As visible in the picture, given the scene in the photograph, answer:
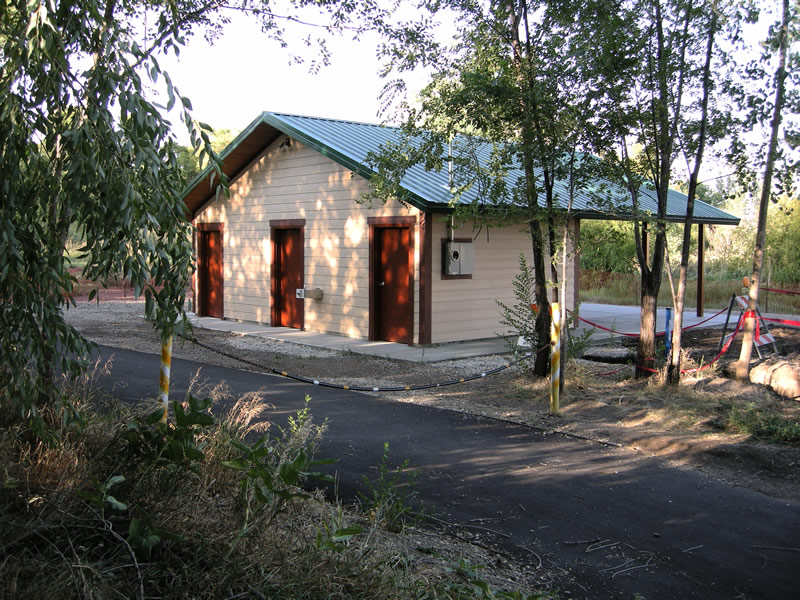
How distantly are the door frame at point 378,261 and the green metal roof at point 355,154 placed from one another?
2.59 ft

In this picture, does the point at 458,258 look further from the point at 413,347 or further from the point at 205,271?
the point at 205,271

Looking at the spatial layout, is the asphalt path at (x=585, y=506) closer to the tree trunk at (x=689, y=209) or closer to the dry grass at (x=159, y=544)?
the dry grass at (x=159, y=544)

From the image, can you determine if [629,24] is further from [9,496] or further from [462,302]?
[9,496]

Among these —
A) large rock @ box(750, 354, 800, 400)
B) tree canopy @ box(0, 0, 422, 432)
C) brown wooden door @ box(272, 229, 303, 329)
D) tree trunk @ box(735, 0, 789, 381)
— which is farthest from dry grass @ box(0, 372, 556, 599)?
brown wooden door @ box(272, 229, 303, 329)

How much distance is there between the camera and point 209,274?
65.5ft

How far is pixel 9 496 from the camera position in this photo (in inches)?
140

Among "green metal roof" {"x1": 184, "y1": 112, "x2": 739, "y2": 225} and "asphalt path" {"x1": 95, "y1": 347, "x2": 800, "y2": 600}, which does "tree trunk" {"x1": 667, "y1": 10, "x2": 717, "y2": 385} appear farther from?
"asphalt path" {"x1": 95, "y1": 347, "x2": 800, "y2": 600}

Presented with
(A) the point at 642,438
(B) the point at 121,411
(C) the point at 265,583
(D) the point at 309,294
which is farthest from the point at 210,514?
(D) the point at 309,294

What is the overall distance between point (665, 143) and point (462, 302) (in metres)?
6.04

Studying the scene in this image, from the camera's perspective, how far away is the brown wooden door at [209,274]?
773 inches

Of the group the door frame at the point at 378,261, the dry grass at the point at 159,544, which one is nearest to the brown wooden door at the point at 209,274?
the door frame at the point at 378,261

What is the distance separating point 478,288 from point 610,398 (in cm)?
603

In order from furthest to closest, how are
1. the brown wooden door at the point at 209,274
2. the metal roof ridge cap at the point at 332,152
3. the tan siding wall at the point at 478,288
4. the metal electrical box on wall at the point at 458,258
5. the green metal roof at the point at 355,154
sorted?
1. the brown wooden door at the point at 209,274
2. the tan siding wall at the point at 478,288
3. the metal electrical box on wall at the point at 458,258
4. the green metal roof at the point at 355,154
5. the metal roof ridge cap at the point at 332,152

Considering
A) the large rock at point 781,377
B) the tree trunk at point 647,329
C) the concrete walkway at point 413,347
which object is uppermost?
the tree trunk at point 647,329
